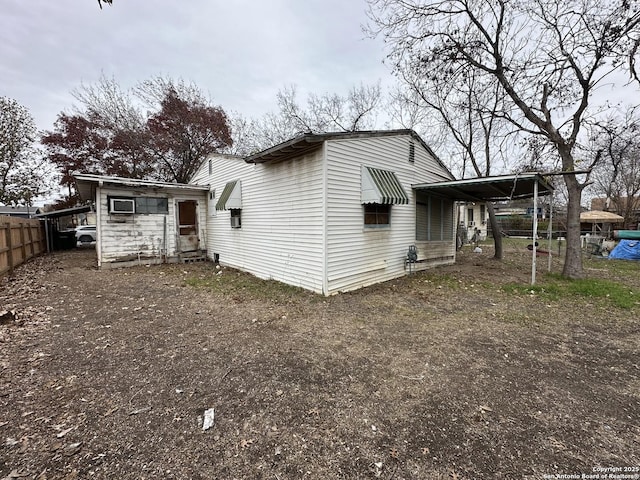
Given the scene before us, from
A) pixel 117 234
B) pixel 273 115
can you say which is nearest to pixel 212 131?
pixel 273 115

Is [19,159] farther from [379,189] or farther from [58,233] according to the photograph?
[379,189]

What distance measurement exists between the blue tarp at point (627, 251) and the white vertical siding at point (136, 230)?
18.7 m

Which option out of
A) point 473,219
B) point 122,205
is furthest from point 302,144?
point 473,219

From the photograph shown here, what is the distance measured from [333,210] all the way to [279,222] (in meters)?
1.86

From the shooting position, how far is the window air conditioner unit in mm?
9188

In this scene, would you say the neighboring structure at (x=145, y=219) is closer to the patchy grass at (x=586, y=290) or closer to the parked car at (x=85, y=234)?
the parked car at (x=85, y=234)

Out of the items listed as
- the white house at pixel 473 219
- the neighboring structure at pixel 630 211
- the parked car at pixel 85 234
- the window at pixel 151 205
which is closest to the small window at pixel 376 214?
the window at pixel 151 205

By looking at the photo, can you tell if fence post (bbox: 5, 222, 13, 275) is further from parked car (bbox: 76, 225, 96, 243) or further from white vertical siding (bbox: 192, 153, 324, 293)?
parked car (bbox: 76, 225, 96, 243)

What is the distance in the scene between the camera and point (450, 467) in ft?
6.25

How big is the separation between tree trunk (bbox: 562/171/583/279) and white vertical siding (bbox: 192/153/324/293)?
7.20 meters

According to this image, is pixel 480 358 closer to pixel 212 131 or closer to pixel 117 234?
pixel 117 234

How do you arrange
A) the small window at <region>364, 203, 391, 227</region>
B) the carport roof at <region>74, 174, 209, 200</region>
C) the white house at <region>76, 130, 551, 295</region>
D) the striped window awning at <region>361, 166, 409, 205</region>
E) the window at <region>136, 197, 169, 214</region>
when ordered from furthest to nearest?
the window at <region>136, 197, 169, 214</region> < the carport roof at <region>74, 174, 209, 200</region> < the small window at <region>364, 203, 391, 227</region> < the striped window awning at <region>361, 166, 409, 205</region> < the white house at <region>76, 130, 551, 295</region>

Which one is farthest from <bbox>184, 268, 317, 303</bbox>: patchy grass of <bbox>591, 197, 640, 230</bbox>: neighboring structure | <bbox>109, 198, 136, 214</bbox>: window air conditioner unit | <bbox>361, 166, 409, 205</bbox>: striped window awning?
<bbox>591, 197, 640, 230</bbox>: neighboring structure

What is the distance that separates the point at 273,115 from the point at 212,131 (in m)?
4.57
